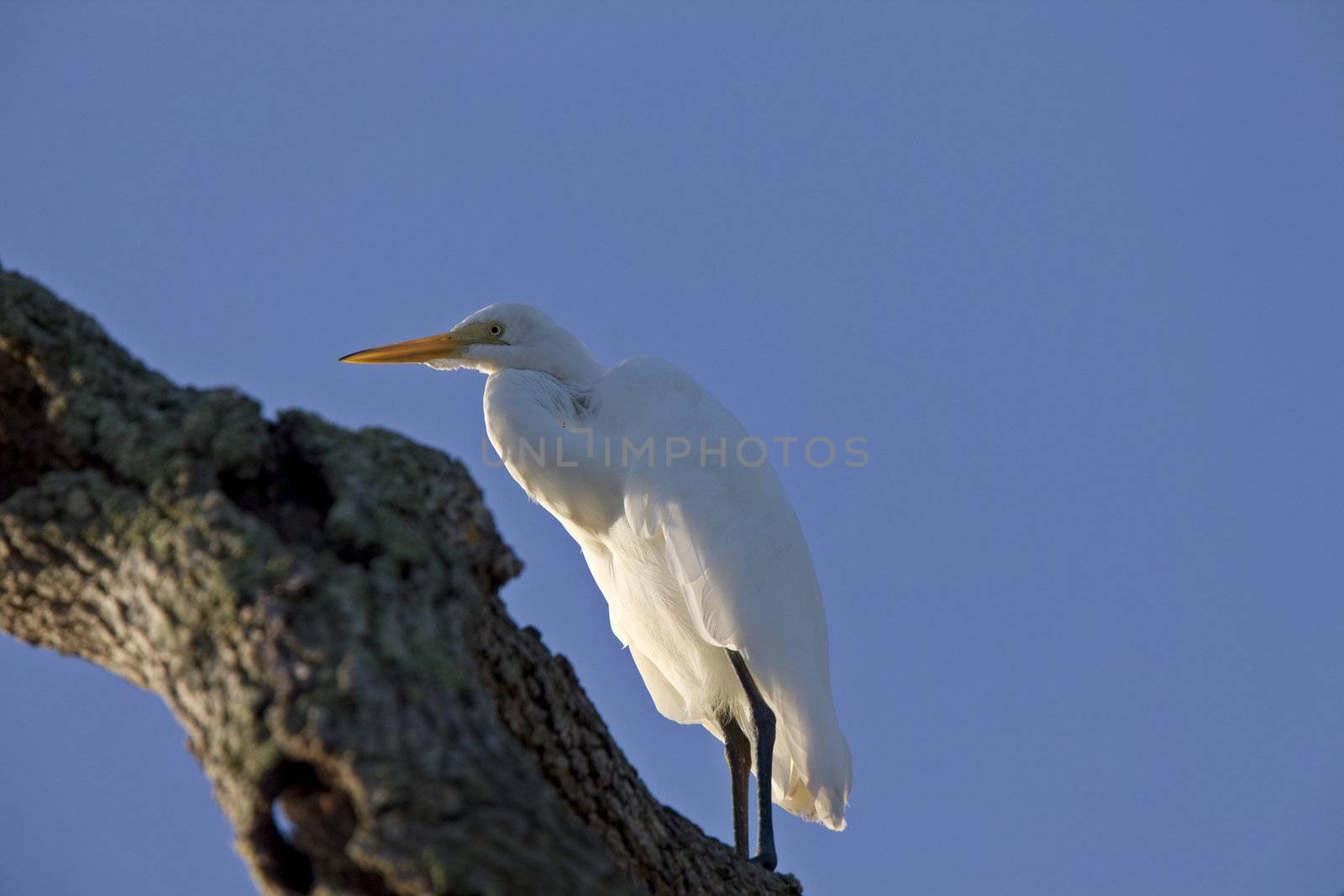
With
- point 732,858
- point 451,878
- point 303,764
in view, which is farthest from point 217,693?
point 732,858

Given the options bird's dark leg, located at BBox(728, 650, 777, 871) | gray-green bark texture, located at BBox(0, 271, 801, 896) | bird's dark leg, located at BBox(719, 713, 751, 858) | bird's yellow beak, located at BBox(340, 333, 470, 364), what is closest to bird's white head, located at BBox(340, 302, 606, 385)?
bird's yellow beak, located at BBox(340, 333, 470, 364)

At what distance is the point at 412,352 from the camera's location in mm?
5566

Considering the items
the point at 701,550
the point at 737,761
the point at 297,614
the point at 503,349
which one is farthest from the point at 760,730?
the point at 297,614

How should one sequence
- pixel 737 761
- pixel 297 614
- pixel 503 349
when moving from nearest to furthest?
pixel 297 614 < pixel 737 761 < pixel 503 349

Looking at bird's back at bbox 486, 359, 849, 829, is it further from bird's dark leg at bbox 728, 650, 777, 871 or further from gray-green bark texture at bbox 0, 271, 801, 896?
gray-green bark texture at bbox 0, 271, 801, 896

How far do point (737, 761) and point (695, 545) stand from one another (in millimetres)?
1178

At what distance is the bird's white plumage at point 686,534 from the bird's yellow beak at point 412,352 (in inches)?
16.5

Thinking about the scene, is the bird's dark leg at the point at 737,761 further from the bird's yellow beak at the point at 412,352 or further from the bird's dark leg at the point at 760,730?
the bird's yellow beak at the point at 412,352

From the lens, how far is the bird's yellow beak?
552 cm

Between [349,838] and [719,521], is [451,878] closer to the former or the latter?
[349,838]

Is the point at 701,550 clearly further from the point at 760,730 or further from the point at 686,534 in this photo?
the point at 760,730

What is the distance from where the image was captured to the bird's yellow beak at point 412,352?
5.52 m

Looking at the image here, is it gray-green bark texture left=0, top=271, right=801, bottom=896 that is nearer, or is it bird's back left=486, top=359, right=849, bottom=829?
gray-green bark texture left=0, top=271, right=801, bottom=896

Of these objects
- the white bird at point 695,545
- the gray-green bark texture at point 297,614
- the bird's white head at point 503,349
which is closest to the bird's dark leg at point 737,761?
the white bird at point 695,545
